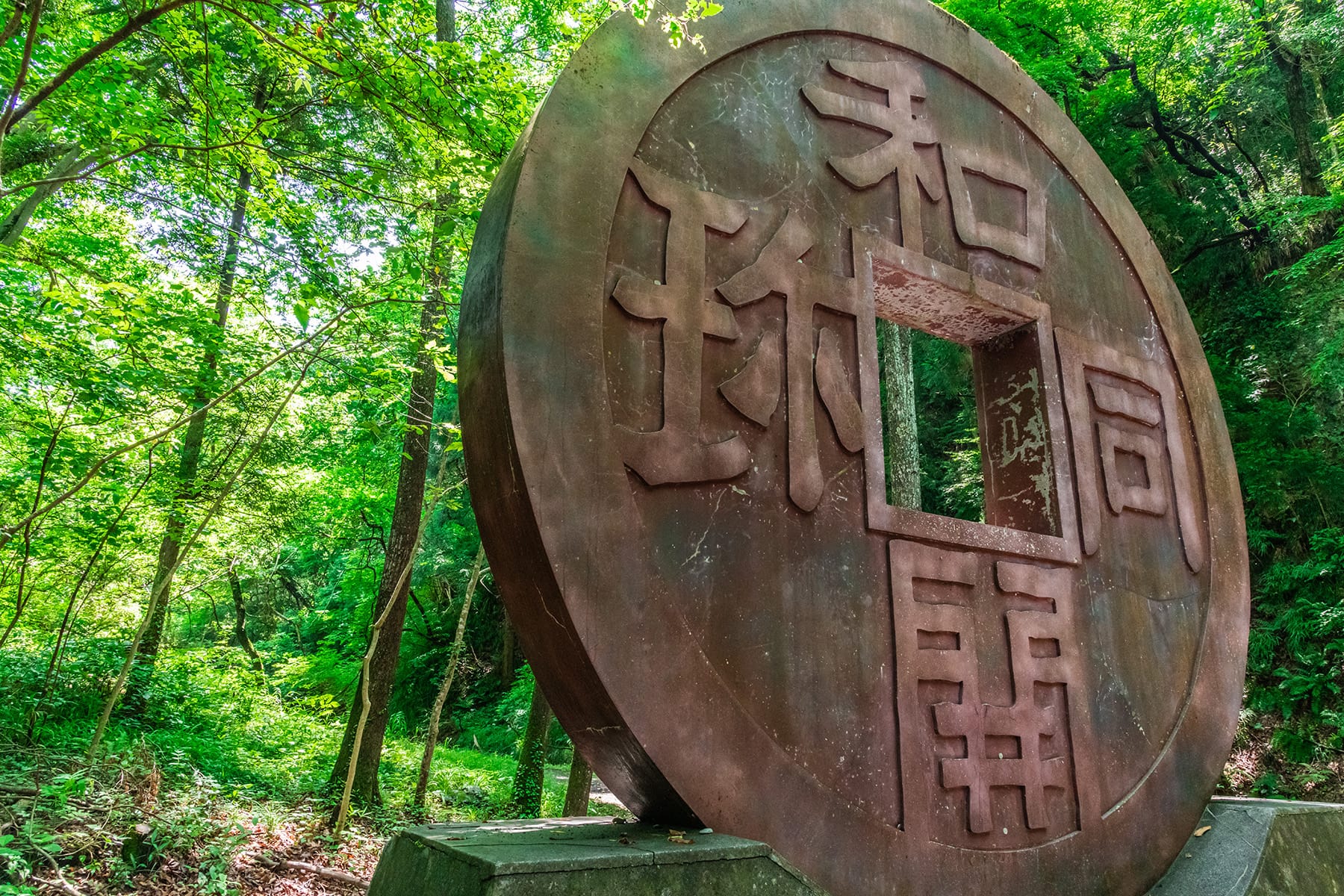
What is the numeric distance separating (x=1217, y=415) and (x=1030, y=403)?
1.49 m

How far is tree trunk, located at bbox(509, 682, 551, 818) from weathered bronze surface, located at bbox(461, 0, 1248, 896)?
519 cm

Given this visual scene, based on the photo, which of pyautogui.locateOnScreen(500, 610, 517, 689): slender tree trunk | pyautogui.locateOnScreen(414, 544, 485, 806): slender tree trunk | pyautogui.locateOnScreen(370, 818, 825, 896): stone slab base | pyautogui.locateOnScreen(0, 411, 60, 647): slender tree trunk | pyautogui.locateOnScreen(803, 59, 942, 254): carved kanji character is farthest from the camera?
pyautogui.locateOnScreen(500, 610, 517, 689): slender tree trunk

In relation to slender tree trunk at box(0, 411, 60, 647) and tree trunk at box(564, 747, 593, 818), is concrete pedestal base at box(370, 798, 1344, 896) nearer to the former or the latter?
slender tree trunk at box(0, 411, 60, 647)

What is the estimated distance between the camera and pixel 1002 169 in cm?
389

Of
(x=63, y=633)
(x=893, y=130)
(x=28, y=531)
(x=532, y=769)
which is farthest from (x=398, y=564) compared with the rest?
(x=893, y=130)

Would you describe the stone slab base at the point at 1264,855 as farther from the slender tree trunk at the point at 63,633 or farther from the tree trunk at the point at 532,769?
the slender tree trunk at the point at 63,633

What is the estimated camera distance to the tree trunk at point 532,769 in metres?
7.52

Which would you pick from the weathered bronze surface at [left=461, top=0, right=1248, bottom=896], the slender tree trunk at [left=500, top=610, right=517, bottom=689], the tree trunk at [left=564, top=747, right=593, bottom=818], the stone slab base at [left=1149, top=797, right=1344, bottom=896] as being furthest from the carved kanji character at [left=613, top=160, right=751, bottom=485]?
the slender tree trunk at [left=500, top=610, right=517, bottom=689]

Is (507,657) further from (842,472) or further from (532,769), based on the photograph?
(842,472)

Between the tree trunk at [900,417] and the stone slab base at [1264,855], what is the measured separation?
526 centimetres

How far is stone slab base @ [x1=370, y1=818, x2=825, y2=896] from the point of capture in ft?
5.45

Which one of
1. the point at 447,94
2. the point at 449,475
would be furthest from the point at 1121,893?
the point at 449,475

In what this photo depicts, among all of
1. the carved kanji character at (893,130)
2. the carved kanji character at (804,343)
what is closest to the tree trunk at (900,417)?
the carved kanji character at (893,130)

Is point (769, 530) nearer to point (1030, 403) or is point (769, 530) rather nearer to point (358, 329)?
point (1030, 403)
